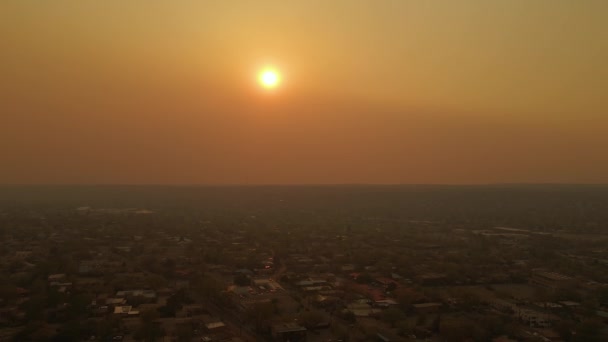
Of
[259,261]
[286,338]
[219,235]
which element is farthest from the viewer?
[219,235]

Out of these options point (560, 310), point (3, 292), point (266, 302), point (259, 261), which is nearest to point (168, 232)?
point (259, 261)

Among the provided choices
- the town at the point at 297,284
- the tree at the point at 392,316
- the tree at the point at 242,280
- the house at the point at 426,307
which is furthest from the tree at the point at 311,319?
the tree at the point at 242,280

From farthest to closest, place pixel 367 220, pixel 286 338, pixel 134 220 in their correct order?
pixel 367 220, pixel 134 220, pixel 286 338

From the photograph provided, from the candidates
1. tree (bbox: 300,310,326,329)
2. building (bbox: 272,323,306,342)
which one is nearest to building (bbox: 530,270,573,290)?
tree (bbox: 300,310,326,329)

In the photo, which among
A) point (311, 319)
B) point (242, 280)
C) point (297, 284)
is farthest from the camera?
point (242, 280)

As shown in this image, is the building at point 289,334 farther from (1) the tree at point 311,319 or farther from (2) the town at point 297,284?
(1) the tree at point 311,319

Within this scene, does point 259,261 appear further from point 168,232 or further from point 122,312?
point 168,232

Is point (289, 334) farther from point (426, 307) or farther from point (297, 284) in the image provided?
point (297, 284)

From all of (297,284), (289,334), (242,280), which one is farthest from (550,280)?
(289,334)

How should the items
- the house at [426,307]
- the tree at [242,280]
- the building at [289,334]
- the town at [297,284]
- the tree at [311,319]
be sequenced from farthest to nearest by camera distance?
the tree at [242,280]
the house at [426,307]
the tree at [311,319]
the town at [297,284]
the building at [289,334]

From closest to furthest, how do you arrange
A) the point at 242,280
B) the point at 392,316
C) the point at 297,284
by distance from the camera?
the point at 392,316 < the point at 297,284 < the point at 242,280

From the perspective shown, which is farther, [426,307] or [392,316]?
[426,307]
